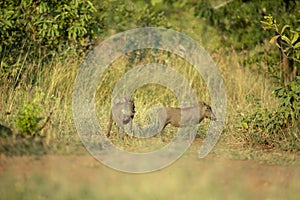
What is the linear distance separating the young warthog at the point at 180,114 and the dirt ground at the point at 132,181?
115 centimetres

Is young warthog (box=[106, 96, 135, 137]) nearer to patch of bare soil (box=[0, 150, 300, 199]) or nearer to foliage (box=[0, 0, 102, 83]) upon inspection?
patch of bare soil (box=[0, 150, 300, 199])

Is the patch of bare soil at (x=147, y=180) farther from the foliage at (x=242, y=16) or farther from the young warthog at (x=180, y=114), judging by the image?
the foliage at (x=242, y=16)

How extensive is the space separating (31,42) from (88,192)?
5.08 meters

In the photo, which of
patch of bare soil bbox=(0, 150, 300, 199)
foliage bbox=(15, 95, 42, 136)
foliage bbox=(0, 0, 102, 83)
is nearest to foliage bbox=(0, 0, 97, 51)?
foliage bbox=(0, 0, 102, 83)

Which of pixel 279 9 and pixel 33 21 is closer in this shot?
pixel 33 21

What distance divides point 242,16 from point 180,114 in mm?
4961

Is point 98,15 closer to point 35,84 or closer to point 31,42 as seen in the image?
point 31,42

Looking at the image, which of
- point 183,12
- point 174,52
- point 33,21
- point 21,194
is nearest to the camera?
point 21,194

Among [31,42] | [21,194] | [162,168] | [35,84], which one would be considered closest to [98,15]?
[31,42]

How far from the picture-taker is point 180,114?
764cm

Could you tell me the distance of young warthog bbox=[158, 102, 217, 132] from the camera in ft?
24.9

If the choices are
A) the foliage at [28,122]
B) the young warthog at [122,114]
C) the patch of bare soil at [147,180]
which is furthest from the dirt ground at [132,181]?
the young warthog at [122,114]

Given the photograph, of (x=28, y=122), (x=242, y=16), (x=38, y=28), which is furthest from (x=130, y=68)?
(x=28, y=122)

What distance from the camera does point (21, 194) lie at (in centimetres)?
539
